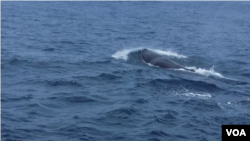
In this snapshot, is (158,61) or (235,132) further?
(158,61)

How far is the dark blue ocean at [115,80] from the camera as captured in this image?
3438cm

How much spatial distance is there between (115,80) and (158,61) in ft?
30.2

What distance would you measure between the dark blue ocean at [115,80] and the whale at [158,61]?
976 mm

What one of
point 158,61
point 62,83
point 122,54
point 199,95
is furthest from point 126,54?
point 199,95

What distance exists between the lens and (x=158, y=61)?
5378cm

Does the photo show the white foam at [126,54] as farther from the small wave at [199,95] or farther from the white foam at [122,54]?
the small wave at [199,95]

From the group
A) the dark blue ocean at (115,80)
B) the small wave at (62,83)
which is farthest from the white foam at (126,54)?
the small wave at (62,83)

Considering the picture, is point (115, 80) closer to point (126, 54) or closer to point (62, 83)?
point (62, 83)

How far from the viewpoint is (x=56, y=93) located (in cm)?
4109

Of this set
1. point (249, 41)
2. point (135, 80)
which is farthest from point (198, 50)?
point (135, 80)

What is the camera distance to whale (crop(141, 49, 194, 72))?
171ft

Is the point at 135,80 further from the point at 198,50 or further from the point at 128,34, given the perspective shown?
the point at 128,34

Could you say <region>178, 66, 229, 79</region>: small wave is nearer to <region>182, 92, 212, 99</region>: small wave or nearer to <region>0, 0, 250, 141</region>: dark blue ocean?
<region>0, 0, 250, 141</region>: dark blue ocean

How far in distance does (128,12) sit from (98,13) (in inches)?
336
